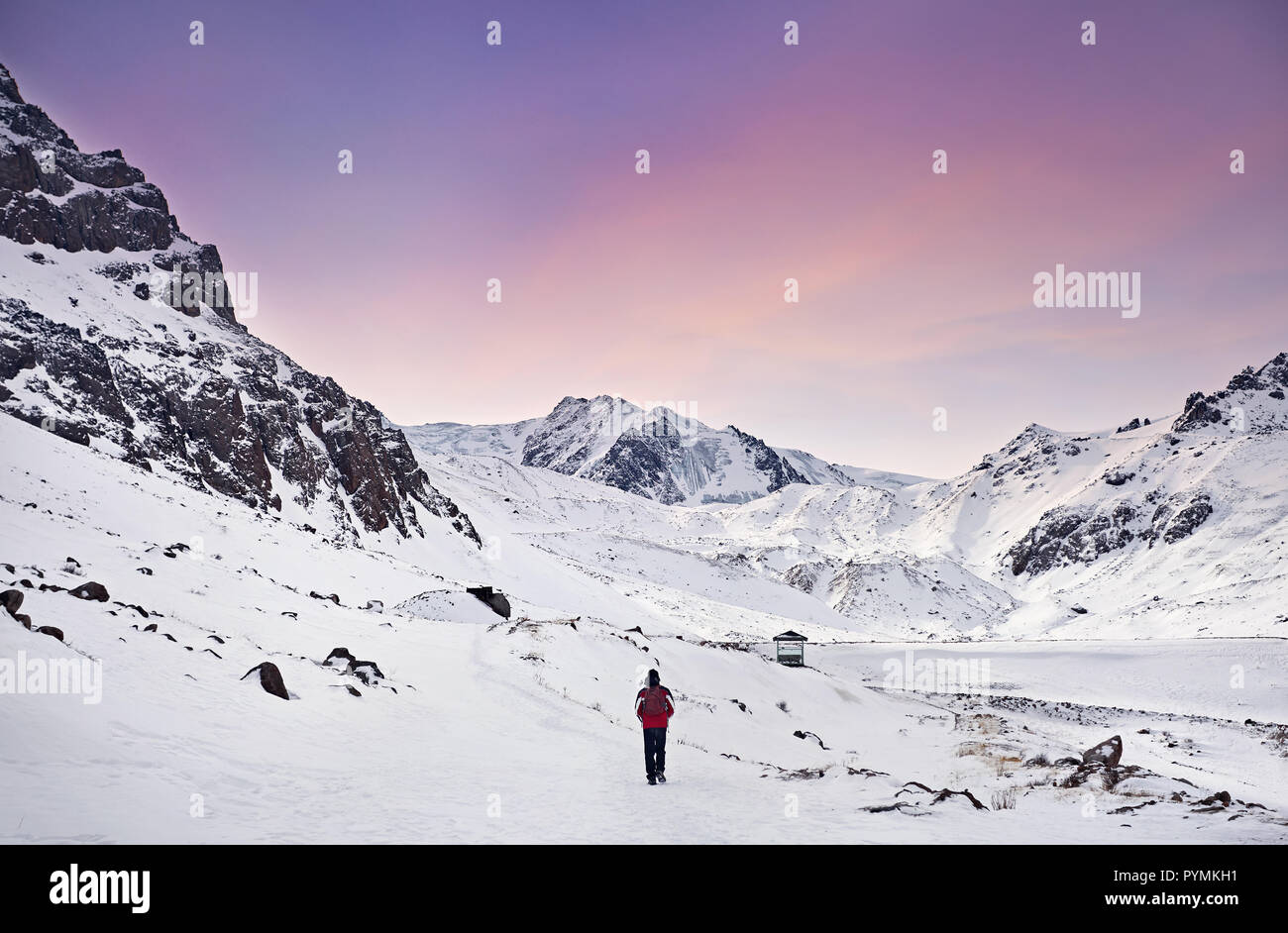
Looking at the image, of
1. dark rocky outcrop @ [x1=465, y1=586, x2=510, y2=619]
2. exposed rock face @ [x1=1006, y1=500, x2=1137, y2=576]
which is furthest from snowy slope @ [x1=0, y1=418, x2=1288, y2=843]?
exposed rock face @ [x1=1006, y1=500, x2=1137, y2=576]

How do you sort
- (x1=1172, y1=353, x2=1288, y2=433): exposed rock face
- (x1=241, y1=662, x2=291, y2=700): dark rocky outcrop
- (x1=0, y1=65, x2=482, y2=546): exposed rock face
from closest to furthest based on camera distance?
(x1=241, y1=662, x2=291, y2=700): dark rocky outcrop
(x1=0, y1=65, x2=482, y2=546): exposed rock face
(x1=1172, y1=353, x2=1288, y2=433): exposed rock face

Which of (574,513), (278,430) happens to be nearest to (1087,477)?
(574,513)

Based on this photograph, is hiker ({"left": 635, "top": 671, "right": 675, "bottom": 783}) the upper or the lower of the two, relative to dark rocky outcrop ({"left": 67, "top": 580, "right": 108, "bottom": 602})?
lower

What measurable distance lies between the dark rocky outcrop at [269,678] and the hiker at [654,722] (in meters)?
6.98

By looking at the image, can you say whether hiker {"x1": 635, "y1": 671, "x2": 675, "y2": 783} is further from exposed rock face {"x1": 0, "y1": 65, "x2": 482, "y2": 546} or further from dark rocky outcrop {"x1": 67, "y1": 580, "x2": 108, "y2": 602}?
exposed rock face {"x1": 0, "y1": 65, "x2": 482, "y2": 546}

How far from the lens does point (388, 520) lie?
72.4 metres

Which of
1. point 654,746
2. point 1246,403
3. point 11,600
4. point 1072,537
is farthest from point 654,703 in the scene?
point 1246,403

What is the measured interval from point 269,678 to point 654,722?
755 cm

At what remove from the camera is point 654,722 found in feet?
37.1

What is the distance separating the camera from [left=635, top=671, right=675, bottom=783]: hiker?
11289mm

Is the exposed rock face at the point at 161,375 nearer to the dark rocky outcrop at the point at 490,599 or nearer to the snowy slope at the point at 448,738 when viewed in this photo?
the snowy slope at the point at 448,738

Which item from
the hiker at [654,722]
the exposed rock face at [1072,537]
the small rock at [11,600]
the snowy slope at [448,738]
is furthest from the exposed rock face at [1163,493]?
the small rock at [11,600]

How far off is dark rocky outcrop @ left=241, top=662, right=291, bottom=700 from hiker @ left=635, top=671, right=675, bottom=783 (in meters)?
6.98
